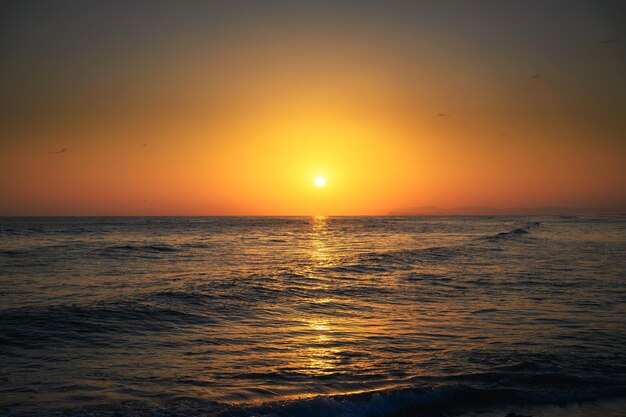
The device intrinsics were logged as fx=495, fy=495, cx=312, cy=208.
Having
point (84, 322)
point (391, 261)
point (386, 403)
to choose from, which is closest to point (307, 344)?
point (386, 403)

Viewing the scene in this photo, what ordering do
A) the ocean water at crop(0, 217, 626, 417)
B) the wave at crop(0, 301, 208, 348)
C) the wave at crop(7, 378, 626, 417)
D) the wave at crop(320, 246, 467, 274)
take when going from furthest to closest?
1. the wave at crop(320, 246, 467, 274)
2. the wave at crop(0, 301, 208, 348)
3. the ocean water at crop(0, 217, 626, 417)
4. the wave at crop(7, 378, 626, 417)

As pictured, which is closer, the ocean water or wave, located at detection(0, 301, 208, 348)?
the ocean water

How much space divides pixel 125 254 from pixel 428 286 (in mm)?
25770

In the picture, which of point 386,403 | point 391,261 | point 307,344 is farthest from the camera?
point 391,261

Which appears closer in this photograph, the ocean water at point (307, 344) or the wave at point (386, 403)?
the wave at point (386, 403)

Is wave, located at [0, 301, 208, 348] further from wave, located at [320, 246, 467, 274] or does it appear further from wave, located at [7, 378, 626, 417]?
wave, located at [320, 246, 467, 274]

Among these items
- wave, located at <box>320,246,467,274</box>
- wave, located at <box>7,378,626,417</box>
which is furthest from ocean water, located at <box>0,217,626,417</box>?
wave, located at <box>320,246,467,274</box>

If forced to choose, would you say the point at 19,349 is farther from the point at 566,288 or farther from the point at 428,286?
the point at 566,288

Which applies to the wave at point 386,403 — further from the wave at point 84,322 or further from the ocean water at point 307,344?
the wave at point 84,322

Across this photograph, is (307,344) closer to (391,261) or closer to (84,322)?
(84,322)

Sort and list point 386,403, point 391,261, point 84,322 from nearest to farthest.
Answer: point 386,403
point 84,322
point 391,261

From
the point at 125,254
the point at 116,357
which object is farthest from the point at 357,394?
the point at 125,254

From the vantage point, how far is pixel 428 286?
22375 mm

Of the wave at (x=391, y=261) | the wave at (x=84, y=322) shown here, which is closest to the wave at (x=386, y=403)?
the wave at (x=84, y=322)
